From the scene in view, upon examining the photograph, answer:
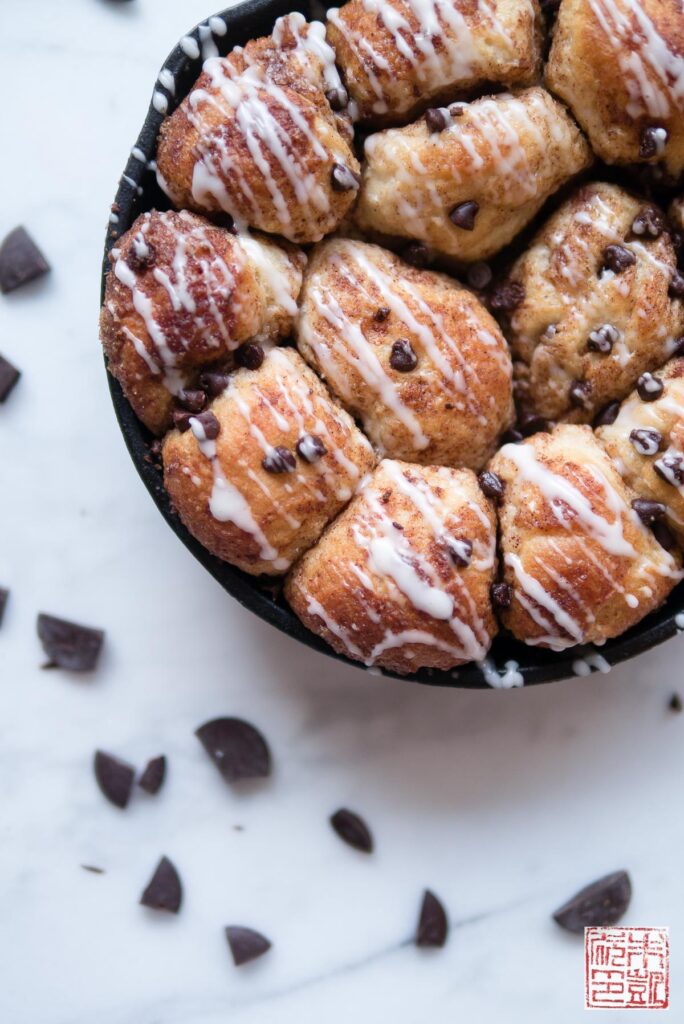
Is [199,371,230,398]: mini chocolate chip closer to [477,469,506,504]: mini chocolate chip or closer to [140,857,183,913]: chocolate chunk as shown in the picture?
[477,469,506,504]: mini chocolate chip

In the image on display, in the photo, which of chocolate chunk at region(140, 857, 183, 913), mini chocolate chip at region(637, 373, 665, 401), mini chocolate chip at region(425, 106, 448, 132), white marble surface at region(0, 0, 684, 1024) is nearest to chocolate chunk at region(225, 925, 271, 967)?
white marble surface at region(0, 0, 684, 1024)

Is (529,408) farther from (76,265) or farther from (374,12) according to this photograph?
(76,265)

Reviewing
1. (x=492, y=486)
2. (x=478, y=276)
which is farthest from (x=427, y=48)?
(x=492, y=486)

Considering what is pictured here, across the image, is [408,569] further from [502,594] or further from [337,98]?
[337,98]

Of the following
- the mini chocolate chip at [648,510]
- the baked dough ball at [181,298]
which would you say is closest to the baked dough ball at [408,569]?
the mini chocolate chip at [648,510]

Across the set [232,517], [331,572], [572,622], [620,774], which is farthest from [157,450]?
[620,774]

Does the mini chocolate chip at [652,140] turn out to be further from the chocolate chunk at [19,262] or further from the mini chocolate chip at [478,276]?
the chocolate chunk at [19,262]
